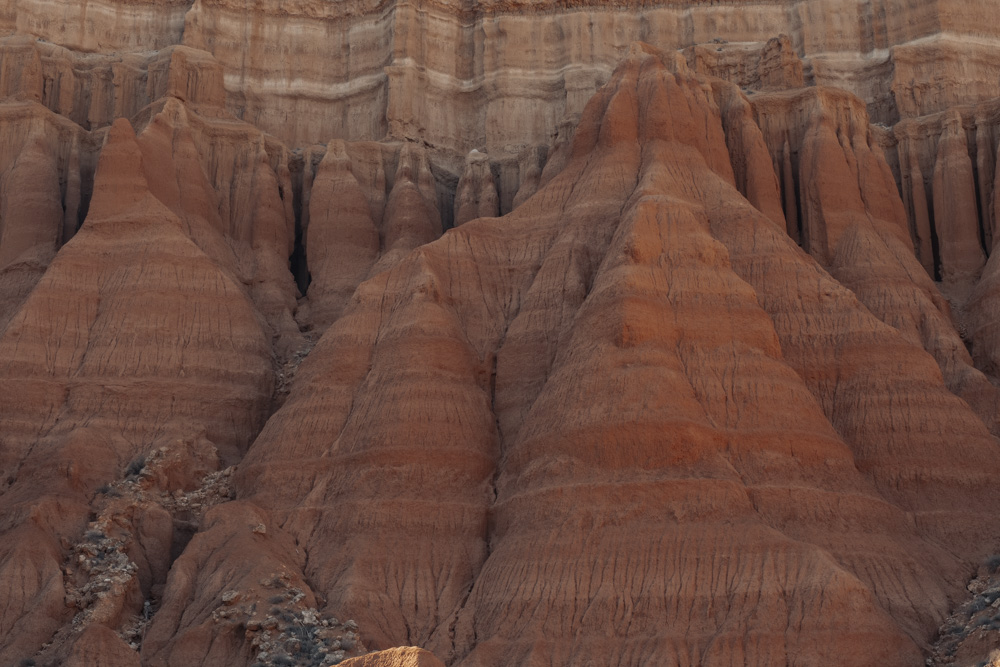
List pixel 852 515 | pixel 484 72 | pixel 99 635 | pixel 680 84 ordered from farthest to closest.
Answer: pixel 484 72 < pixel 680 84 < pixel 852 515 < pixel 99 635

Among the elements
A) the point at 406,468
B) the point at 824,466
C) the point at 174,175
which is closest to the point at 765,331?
the point at 824,466

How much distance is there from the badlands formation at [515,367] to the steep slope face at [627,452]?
4.8 inches

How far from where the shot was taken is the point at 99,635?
138 ft

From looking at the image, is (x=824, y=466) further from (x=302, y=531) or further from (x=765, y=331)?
(x=302, y=531)

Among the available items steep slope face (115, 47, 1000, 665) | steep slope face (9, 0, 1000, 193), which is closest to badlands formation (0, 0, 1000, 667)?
steep slope face (115, 47, 1000, 665)

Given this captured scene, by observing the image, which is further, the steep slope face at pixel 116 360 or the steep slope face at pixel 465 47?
the steep slope face at pixel 465 47

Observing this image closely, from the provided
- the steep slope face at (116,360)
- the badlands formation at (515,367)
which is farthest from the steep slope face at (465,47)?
the steep slope face at (116,360)

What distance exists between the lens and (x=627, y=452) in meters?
44.9

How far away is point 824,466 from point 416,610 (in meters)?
13.3

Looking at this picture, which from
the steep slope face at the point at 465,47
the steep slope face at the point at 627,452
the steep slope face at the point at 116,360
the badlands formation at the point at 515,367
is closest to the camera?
the steep slope face at the point at 627,452

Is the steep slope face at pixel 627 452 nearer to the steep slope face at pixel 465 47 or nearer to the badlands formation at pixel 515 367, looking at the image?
the badlands formation at pixel 515 367

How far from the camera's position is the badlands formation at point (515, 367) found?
42562 millimetres

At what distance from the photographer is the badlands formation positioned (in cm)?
4256

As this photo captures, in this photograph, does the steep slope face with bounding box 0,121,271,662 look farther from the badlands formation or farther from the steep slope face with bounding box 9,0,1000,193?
the steep slope face with bounding box 9,0,1000,193
